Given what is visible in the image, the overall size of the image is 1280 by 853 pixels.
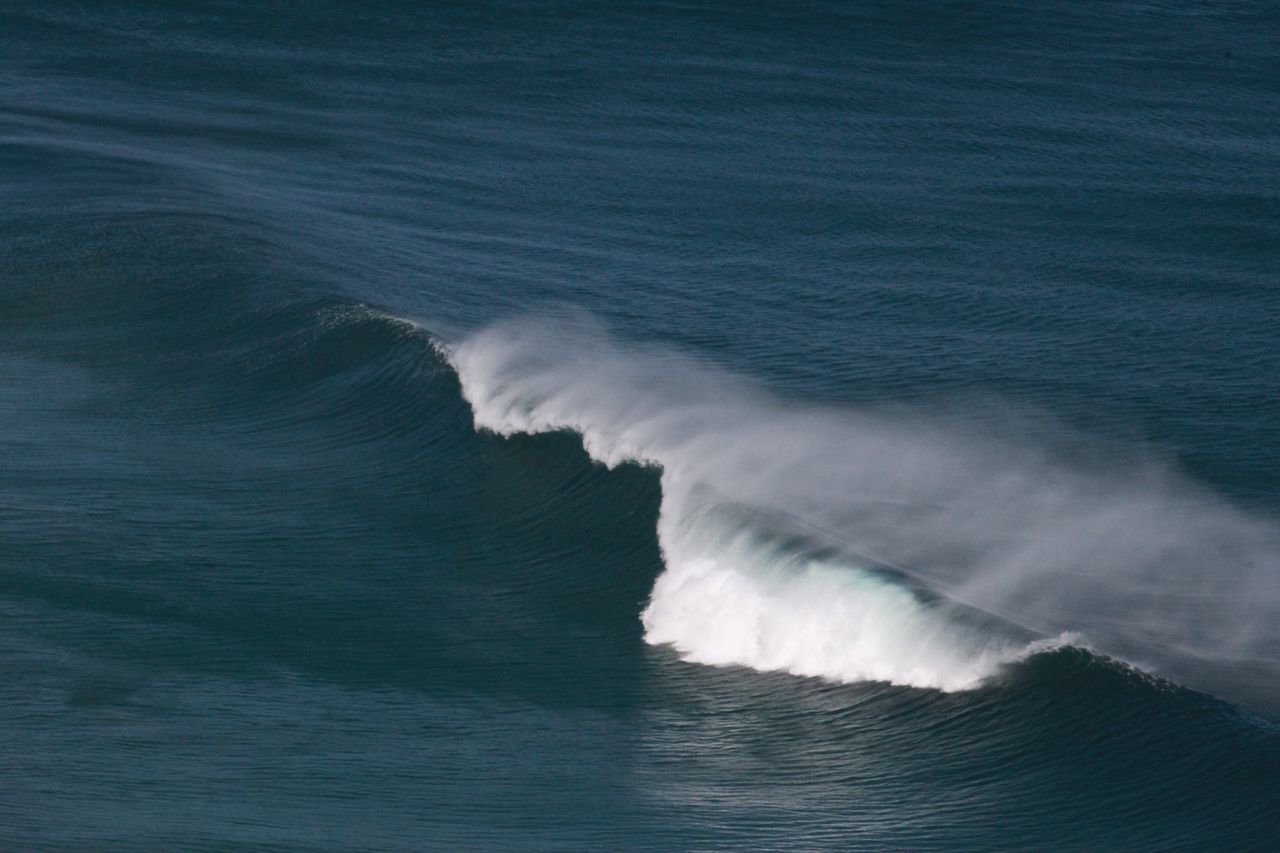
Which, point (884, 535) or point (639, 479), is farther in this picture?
point (639, 479)

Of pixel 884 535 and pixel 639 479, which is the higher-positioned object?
pixel 639 479

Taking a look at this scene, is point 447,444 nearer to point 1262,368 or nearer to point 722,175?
point 1262,368

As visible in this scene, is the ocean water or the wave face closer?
the ocean water

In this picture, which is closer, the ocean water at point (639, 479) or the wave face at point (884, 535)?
the ocean water at point (639, 479)

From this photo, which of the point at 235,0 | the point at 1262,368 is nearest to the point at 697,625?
the point at 1262,368
